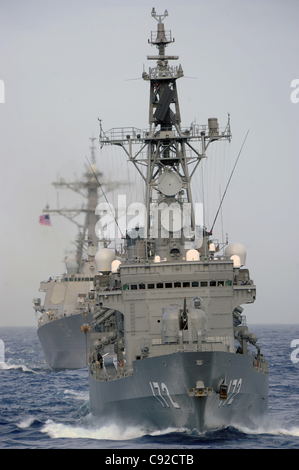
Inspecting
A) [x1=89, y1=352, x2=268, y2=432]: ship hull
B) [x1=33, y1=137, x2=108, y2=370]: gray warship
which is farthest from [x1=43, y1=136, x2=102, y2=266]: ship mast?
[x1=89, y1=352, x2=268, y2=432]: ship hull

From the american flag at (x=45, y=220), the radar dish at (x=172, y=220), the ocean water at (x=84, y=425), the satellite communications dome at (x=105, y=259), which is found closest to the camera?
the ocean water at (x=84, y=425)

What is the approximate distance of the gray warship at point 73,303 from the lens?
3991 centimetres

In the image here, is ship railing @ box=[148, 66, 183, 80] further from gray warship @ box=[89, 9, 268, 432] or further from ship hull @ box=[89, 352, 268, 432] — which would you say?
ship hull @ box=[89, 352, 268, 432]

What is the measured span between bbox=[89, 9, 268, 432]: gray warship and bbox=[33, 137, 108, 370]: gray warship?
52.4 ft

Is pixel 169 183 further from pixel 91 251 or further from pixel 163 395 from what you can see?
pixel 91 251

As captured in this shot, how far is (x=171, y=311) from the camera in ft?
54.2

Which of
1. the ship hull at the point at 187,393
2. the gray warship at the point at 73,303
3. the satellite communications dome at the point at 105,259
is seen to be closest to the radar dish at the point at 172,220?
the satellite communications dome at the point at 105,259

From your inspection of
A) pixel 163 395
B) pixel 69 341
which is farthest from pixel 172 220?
pixel 69 341

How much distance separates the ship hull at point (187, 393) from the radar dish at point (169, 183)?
602cm

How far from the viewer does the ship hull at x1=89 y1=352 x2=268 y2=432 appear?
→ 15.4 meters

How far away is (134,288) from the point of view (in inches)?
732

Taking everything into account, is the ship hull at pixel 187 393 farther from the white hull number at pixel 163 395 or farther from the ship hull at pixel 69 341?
the ship hull at pixel 69 341

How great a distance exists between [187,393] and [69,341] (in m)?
25.7
